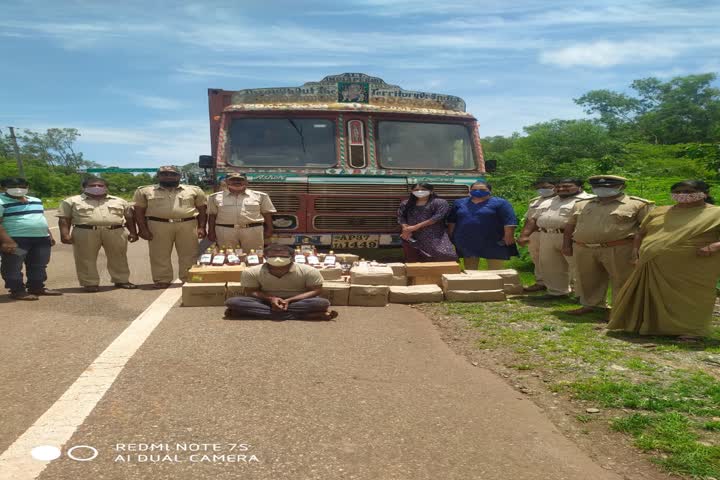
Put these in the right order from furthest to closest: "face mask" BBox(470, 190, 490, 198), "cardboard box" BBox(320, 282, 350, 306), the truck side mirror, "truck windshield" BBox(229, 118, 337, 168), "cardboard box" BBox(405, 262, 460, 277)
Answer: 1. the truck side mirror
2. "truck windshield" BBox(229, 118, 337, 168)
3. "face mask" BBox(470, 190, 490, 198)
4. "cardboard box" BBox(405, 262, 460, 277)
5. "cardboard box" BBox(320, 282, 350, 306)

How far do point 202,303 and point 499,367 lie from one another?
11.8ft

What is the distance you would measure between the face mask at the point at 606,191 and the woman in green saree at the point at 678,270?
534 mm

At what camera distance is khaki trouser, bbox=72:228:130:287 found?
809 cm

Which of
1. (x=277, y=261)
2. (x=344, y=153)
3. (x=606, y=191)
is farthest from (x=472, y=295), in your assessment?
(x=344, y=153)

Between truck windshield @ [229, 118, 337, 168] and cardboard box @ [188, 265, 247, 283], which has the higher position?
truck windshield @ [229, 118, 337, 168]

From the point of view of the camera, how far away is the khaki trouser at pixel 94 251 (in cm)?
809

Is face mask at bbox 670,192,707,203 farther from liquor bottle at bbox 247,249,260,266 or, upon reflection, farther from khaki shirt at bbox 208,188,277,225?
khaki shirt at bbox 208,188,277,225

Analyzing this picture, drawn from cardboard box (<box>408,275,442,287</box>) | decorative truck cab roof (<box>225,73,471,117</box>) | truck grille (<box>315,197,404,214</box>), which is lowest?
cardboard box (<box>408,275,442,287</box>)

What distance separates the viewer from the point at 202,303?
699 cm

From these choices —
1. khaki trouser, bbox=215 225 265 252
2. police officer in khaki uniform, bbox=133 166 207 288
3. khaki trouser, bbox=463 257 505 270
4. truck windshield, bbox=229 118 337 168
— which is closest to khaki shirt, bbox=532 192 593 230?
khaki trouser, bbox=463 257 505 270

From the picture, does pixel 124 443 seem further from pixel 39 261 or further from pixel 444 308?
pixel 39 261

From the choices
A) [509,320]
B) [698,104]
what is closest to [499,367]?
[509,320]

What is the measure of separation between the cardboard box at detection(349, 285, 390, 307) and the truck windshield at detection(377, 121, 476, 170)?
2744 millimetres

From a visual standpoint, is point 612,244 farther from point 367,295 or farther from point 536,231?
point 367,295
